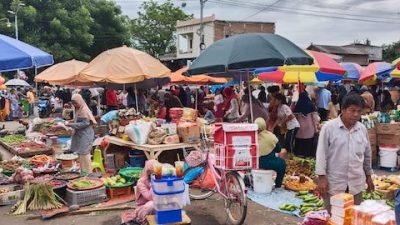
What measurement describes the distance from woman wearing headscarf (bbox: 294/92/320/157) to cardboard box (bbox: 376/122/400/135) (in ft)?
4.79

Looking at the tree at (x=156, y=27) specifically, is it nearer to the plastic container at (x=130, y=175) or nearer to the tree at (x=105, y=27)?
the tree at (x=105, y=27)

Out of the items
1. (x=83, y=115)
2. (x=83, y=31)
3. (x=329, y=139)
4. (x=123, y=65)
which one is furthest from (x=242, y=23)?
(x=329, y=139)

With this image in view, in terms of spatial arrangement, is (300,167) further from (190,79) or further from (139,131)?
(190,79)

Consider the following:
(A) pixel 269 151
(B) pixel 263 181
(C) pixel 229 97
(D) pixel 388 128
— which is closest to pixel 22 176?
(B) pixel 263 181

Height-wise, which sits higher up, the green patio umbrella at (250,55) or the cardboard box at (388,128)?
the green patio umbrella at (250,55)

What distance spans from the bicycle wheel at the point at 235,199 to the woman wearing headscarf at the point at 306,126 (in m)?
4.33

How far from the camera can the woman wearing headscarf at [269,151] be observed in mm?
7344

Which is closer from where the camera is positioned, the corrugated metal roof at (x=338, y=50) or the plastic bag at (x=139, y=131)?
the plastic bag at (x=139, y=131)

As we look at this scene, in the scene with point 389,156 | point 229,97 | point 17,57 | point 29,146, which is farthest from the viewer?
point 229,97

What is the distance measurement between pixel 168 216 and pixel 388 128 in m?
6.77

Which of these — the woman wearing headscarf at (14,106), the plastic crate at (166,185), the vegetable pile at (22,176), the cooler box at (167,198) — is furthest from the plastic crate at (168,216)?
the woman wearing headscarf at (14,106)

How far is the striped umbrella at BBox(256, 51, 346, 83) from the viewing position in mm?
10234

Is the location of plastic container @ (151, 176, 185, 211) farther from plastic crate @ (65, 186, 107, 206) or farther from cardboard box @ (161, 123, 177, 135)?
cardboard box @ (161, 123, 177, 135)

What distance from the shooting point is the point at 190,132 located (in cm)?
885
